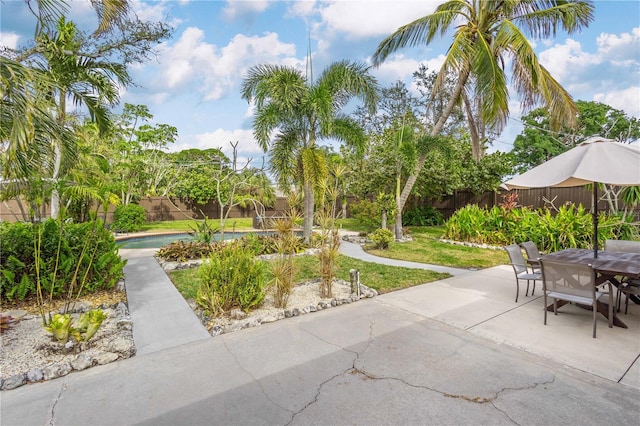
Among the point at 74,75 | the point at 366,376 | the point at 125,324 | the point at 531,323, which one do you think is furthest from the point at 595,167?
the point at 74,75

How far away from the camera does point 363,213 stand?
12.1m

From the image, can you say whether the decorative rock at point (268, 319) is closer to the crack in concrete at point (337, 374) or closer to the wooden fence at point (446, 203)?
the crack in concrete at point (337, 374)

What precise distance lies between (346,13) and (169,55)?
5557 mm

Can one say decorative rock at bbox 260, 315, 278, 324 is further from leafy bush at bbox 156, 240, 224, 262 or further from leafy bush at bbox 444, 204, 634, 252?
leafy bush at bbox 444, 204, 634, 252

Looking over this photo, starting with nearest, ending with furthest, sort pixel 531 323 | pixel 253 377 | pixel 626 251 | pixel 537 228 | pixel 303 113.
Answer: pixel 253 377 < pixel 531 323 < pixel 626 251 < pixel 537 228 < pixel 303 113

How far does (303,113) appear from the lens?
30.2 ft

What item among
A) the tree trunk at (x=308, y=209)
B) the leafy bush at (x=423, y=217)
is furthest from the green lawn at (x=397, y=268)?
the leafy bush at (x=423, y=217)

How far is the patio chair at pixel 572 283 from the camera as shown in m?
3.54

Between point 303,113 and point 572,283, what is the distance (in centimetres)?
754

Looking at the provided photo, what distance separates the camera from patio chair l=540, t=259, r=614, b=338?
3544mm

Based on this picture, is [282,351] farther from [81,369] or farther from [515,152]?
[515,152]

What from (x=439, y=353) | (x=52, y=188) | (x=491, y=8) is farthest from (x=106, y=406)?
(x=491, y=8)

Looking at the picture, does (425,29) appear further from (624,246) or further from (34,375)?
(34,375)

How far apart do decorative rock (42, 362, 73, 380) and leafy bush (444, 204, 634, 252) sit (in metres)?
9.95
